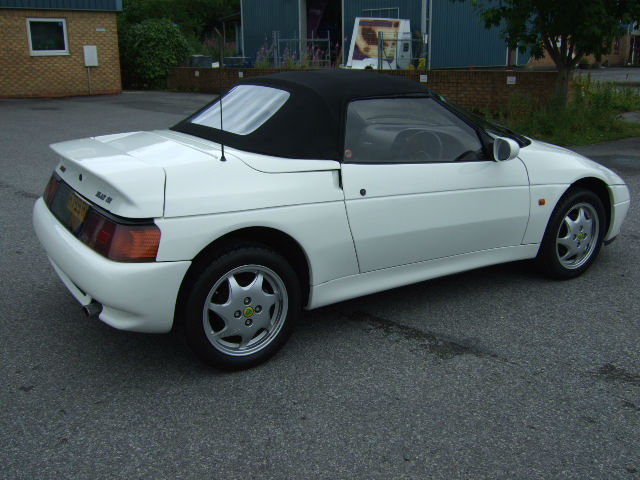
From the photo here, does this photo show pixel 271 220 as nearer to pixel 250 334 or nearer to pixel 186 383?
pixel 250 334

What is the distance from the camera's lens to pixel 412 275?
4023 mm

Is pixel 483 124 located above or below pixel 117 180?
above

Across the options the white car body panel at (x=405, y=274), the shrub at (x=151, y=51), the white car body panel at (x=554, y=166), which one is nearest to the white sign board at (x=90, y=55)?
the shrub at (x=151, y=51)

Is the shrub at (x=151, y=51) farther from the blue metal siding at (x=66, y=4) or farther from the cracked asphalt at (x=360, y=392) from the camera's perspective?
the cracked asphalt at (x=360, y=392)

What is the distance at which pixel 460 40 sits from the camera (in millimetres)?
27812

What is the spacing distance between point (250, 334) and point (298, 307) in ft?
1.03

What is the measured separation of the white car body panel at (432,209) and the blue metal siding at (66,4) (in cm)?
2179

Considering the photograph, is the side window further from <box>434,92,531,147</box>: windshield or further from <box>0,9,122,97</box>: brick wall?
<box>0,9,122,97</box>: brick wall

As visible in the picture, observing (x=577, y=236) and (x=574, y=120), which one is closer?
(x=577, y=236)

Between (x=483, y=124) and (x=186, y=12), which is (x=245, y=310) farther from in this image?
(x=186, y=12)

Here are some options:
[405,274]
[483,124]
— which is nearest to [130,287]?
[405,274]

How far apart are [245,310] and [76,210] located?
1.07m

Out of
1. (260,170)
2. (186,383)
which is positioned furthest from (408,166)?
(186,383)

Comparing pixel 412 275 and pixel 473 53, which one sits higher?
pixel 473 53
